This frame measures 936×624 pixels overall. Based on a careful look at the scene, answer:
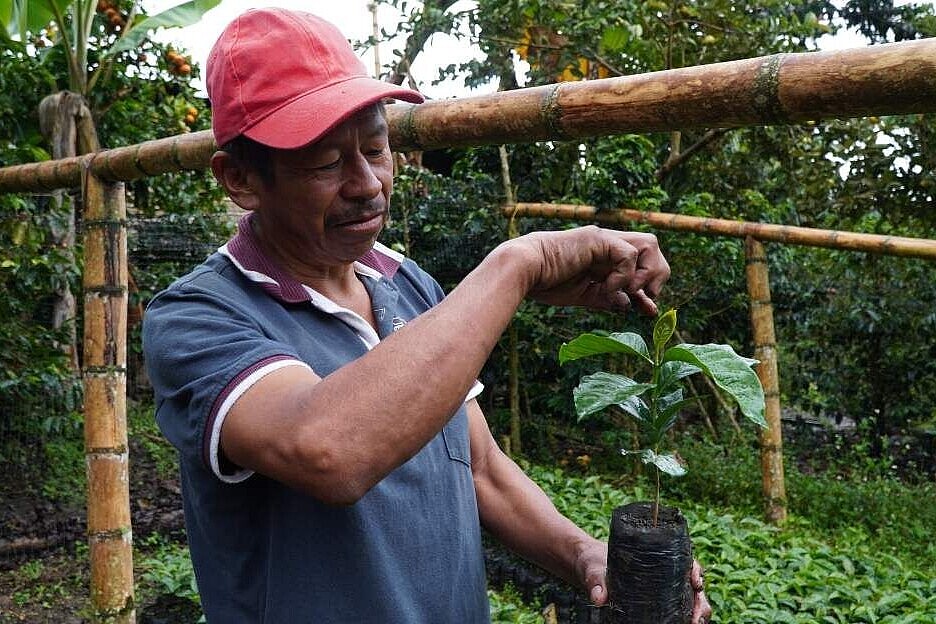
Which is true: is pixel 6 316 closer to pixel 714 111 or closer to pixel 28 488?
pixel 28 488

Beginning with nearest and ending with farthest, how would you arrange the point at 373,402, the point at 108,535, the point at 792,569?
the point at 373,402
the point at 108,535
the point at 792,569

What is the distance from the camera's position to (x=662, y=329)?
1115mm

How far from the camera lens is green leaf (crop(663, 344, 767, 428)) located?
0.98 metres

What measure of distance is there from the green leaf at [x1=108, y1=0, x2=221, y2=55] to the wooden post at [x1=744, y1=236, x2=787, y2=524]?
353cm

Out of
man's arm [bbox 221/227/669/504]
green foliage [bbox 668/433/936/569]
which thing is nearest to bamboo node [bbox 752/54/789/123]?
man's arm [bbox 221/227/669/504]

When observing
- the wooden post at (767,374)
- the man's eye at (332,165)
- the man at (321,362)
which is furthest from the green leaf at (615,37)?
the man's eye at (332,165)

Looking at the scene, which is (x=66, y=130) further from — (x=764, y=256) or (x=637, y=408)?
(x=637, y=408)

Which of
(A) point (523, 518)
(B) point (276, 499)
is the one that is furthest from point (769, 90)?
(B) point (276, 499)

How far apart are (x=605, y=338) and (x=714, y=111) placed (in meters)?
0.52

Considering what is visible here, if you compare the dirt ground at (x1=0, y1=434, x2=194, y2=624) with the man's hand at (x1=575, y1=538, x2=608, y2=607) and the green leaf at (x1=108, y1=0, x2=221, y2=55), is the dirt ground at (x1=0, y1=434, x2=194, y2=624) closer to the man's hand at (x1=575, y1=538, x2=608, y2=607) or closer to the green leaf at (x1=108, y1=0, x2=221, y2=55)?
the green leaf at (x1=108, y1=0, x2=221, y2=55)

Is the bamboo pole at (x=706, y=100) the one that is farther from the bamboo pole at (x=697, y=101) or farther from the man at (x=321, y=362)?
the man at (x=321, y=362)

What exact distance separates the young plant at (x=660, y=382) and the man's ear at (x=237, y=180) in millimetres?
Result: 534

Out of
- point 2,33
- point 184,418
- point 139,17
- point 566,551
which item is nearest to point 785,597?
point 566,551

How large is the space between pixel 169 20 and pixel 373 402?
4727mm
